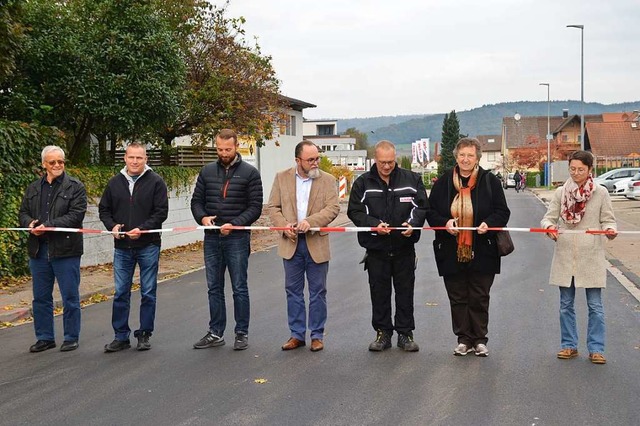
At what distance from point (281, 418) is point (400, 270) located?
8.18 ft

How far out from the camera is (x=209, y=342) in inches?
312

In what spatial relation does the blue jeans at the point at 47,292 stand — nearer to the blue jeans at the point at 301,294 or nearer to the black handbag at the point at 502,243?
the blue jeans at the point at 301,294

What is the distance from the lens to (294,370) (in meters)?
6.91

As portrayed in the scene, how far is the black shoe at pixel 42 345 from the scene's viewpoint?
26.1 feet

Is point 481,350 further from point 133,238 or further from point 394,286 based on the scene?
point 133,238

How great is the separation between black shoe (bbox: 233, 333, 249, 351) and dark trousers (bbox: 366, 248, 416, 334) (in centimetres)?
125

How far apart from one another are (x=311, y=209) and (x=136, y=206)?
171 centimetres

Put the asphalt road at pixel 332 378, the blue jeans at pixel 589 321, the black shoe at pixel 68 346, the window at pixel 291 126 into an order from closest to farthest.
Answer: the asphalt road at pixel 332 378, the blue jeans at pixel 589 321, the black shoe at pixel 68 346, the window at pixel 291 126

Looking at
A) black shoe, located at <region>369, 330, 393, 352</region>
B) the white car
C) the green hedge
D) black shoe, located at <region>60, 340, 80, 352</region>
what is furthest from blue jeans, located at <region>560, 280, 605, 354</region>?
the white car

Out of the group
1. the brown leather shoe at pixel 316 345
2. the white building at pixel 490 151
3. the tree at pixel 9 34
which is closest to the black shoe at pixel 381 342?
the brown leather shoe at pixel 316 345

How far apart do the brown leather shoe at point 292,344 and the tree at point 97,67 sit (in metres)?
9.49

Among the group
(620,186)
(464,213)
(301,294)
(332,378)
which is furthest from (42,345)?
(620,186)

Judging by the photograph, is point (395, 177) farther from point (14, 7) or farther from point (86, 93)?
point (86, 93)

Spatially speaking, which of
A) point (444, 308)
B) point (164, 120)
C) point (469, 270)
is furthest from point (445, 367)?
point (164, 120)
